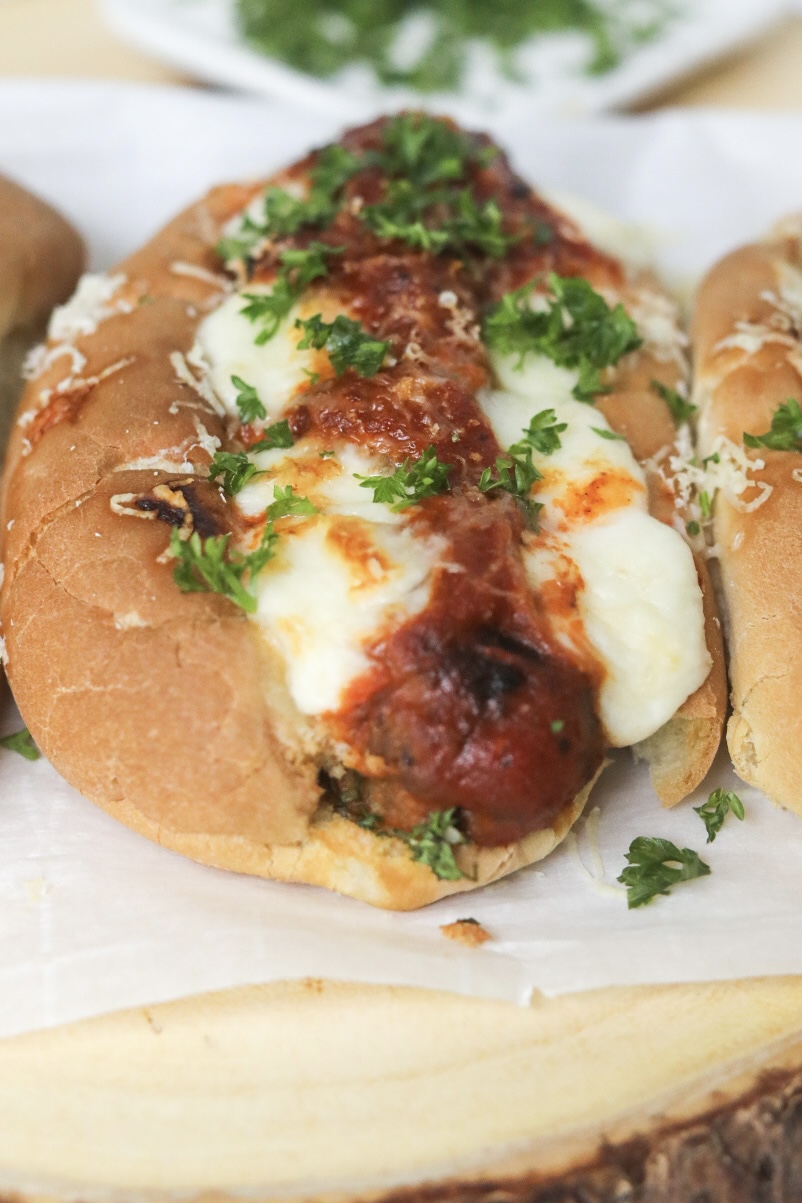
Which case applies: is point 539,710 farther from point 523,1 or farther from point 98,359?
point 523,1

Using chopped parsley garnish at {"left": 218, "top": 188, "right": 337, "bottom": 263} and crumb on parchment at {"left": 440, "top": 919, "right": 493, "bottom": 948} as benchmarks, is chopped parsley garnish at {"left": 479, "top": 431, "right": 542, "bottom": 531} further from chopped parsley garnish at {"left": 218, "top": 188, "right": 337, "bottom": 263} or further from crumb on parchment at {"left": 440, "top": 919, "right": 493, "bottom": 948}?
chopped parsley garnish at {"left": 218, "top": 188, "right": 337, "bottom": 263}

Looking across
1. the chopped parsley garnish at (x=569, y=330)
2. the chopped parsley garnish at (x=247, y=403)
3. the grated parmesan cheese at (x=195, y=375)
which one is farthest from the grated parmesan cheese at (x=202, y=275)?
the chopped parsley garnish at (x=569, y=330)

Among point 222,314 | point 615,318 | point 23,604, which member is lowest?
point 23,604

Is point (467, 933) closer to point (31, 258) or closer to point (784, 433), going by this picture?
point (784, 433)

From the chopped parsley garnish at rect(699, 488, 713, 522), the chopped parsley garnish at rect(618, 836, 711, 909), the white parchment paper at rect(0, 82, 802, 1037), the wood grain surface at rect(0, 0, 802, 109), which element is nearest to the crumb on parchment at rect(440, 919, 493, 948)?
the white parchment paper at rect(0, 82, 802, 1037)

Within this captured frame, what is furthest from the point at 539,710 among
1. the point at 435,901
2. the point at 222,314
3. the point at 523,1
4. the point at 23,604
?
the point at 523,1

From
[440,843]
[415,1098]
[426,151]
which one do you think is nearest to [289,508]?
[440,843]

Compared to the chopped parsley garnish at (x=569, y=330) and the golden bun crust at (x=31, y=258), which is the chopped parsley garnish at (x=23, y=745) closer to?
the golden bun crust at (x=31, y=258)
